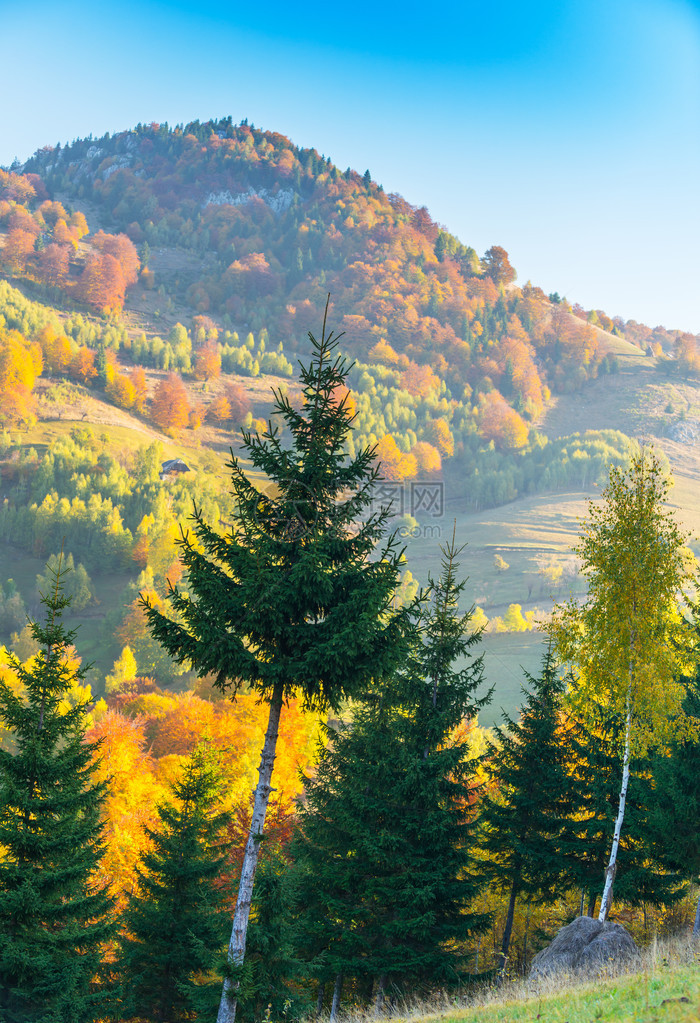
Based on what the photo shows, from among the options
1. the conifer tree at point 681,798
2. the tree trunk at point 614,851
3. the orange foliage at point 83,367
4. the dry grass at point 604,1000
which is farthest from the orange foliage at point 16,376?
the dry grass at point 604,1000

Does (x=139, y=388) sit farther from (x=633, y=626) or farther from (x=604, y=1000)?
(x=604, y=1000)

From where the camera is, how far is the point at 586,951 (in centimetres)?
1425

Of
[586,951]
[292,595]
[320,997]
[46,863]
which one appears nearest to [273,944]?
[46,863]

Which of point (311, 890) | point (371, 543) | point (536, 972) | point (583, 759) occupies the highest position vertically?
point (371, 543)

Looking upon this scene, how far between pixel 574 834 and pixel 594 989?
462 inches

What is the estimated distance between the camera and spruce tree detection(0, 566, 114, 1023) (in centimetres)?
1287

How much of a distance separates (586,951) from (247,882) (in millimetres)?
8119

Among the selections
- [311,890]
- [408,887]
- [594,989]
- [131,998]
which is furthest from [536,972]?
[131,998]

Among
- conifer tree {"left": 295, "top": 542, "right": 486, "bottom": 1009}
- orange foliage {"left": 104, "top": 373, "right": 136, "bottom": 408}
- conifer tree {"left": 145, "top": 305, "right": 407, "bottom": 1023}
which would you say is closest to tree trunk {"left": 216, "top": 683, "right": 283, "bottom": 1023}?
conifer tree {"left": 145, "top": 305, "right": 407, "bottom": 1023}

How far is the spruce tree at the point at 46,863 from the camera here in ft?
42.2

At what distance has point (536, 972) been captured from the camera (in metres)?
14.4

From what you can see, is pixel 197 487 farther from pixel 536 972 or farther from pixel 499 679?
pixel 536 972

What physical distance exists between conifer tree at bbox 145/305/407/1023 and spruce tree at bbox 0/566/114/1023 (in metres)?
4.29

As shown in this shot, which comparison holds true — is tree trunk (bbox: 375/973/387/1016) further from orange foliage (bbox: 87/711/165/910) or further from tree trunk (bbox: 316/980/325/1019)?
orange foliage (bbox: 87/711/165/910)
